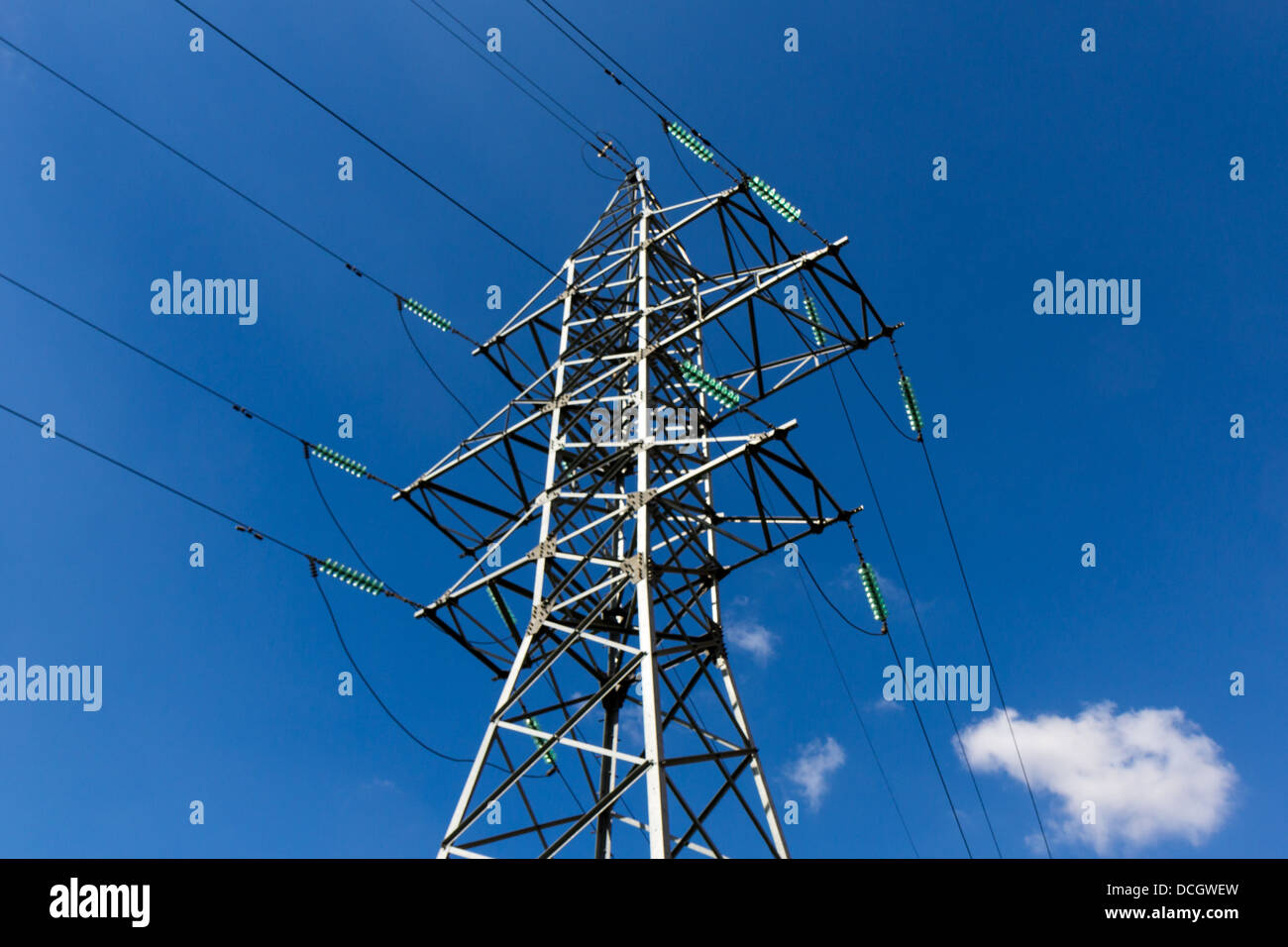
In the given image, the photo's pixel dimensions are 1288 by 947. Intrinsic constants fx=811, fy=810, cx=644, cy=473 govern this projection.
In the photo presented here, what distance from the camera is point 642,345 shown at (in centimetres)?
1556

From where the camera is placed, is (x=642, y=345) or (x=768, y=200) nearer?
(x=642, y=345)

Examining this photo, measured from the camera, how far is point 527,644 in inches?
513

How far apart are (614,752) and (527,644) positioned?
2850mm

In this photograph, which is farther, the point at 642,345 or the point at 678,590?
the point at 642,345

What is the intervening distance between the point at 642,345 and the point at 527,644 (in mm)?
6076

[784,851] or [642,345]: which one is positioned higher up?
[642,345]
